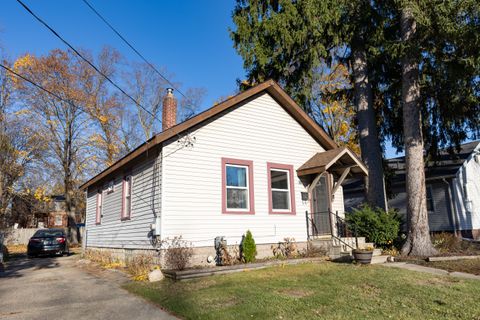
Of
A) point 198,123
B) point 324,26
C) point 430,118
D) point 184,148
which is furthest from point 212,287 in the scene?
point 430,118

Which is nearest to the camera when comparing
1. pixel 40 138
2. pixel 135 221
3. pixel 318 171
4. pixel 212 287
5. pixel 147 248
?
pixel 212 287

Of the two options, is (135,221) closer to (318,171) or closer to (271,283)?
(271,283)

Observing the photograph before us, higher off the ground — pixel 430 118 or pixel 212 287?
pixel 430 118

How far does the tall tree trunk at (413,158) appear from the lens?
39.6 feet

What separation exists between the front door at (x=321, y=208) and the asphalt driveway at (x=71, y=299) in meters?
Result: 7.44

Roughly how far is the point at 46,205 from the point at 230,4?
38694mm

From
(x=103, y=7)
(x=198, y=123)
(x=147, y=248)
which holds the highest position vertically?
(x=103, y=7)

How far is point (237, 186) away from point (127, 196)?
4273 mm

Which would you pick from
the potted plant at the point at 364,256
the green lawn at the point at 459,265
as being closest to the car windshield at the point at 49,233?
the potted plant at the point at 364,256

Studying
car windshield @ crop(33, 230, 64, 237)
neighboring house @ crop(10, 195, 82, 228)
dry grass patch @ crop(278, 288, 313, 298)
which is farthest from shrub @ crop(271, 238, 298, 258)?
neighboring house @ crop(10, 195, 82, 228)

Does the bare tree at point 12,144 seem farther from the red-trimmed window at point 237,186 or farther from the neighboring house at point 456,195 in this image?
the neighboring house at point 456,195

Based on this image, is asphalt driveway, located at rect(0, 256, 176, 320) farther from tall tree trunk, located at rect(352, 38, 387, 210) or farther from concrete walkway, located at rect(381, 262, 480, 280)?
tall tree trunk, located at rect(352, 38, 387, 210)

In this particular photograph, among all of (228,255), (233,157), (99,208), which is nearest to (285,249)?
(228,255)

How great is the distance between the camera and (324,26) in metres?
16.7
